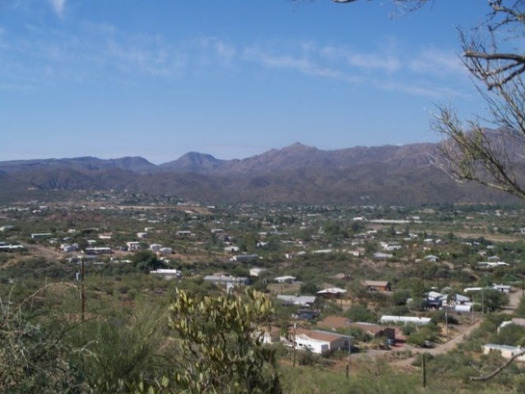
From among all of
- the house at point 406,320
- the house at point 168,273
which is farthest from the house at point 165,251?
the house at point 406,320

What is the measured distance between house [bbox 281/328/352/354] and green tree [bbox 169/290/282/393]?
43.1 feet

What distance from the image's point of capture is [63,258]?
3016 centimetres

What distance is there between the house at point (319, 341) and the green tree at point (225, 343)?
13125 mm

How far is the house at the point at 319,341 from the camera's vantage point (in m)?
17.2

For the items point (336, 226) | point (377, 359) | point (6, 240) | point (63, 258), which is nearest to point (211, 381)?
point (377, 359)

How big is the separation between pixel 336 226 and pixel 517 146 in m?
55.5

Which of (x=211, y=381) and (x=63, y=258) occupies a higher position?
(x=211, y=381)

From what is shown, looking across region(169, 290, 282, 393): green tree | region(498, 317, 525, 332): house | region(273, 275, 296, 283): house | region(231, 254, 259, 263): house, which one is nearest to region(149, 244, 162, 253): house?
region(231, 254, 259, 263): house

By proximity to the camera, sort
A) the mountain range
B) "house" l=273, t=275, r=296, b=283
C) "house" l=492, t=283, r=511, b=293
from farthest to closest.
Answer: the mountain range, "house" l=273, t=275, r=296, b=283, "house" l=492, t=283, r=511, b=293

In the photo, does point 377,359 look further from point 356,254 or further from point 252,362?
point 356,254

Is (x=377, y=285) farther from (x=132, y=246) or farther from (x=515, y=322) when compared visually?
(x=132, y=246)

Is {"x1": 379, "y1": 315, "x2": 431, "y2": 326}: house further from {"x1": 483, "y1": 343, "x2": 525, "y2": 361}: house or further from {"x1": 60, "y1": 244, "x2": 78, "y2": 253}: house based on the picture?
{"x1": 60, "y1": 244, "x2": 78, "y2": 253}: house

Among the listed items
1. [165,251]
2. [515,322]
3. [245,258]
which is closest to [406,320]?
[515,322]

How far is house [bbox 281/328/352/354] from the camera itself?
56.5 feet
